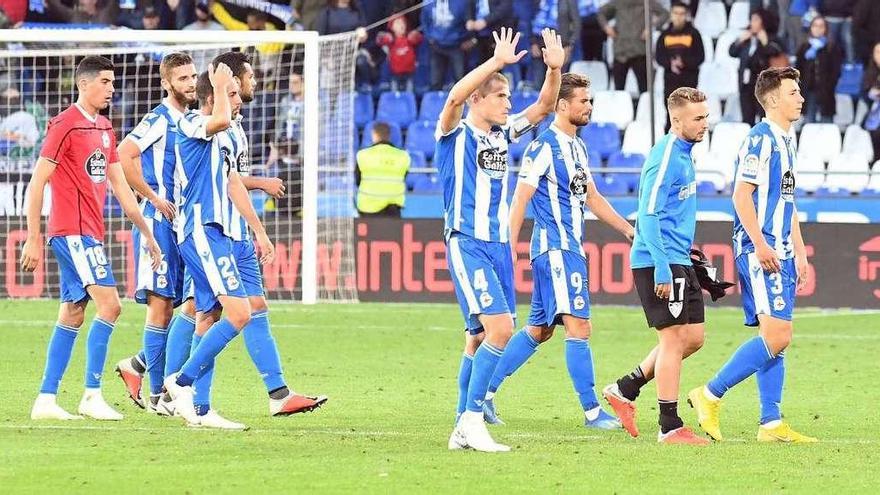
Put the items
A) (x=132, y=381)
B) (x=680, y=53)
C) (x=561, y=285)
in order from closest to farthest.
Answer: (x=561, y=285) < (x=132, y=381) < (x=680, y=53)

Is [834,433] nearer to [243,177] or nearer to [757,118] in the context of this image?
[243,177]

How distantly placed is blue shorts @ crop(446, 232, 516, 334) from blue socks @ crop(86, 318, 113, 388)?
230cm

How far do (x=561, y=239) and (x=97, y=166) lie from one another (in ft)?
8.49

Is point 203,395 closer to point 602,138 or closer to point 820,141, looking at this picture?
point 602,138

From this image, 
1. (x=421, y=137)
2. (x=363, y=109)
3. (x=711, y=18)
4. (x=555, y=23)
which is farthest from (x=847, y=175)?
(x=363, y=109)

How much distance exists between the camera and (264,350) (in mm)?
9633

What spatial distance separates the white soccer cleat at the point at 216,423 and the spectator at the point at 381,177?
10.7 m

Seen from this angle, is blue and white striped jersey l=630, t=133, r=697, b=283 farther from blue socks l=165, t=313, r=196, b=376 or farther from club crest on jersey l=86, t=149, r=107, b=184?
club crest on jersey l=86, t=149, r=107, b=184

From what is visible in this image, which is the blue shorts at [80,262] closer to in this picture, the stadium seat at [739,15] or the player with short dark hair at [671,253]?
the player with short dark hair at [671,253]

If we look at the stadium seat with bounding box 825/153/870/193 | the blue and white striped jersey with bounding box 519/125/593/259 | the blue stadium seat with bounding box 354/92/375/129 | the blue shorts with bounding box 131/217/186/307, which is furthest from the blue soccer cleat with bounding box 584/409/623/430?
the blue stadium seat with bounding box 354/92/375/129

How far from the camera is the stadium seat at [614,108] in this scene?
74.6 ft

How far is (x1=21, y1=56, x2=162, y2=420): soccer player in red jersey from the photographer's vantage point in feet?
31.1

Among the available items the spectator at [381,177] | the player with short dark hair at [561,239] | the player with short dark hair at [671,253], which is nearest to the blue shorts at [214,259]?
the player with short dark hair at [561,239]

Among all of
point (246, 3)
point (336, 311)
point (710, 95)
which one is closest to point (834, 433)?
point (336, 311)
